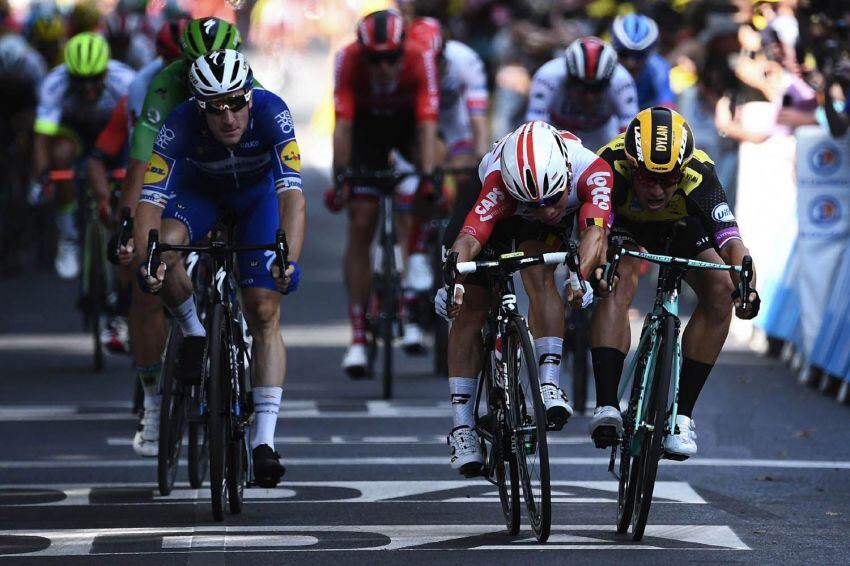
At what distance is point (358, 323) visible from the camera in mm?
13547

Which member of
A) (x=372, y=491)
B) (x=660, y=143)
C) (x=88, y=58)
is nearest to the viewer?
(x=660, y=143)

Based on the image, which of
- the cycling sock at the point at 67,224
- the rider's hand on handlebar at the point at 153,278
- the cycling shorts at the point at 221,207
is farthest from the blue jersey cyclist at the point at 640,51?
the cycling sock at the point at 67,224

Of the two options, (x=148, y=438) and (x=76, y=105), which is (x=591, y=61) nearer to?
(x=148, y=438)

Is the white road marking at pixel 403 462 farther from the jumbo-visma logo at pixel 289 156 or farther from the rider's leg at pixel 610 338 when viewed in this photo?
the jumbo-visma logo at pixel 289 156

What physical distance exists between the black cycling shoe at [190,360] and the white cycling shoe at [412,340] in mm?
4886

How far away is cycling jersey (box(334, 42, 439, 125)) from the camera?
13.5 metres

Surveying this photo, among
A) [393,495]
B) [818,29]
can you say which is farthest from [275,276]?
[818,29]

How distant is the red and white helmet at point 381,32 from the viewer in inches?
516

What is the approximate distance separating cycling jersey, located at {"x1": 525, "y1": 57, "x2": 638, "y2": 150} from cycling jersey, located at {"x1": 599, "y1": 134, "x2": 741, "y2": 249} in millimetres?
3932

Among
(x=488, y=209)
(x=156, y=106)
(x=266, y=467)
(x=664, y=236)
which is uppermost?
(x=156, y=106)

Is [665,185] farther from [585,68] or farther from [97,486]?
[585,68]

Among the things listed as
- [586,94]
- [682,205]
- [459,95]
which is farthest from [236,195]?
[459,95]

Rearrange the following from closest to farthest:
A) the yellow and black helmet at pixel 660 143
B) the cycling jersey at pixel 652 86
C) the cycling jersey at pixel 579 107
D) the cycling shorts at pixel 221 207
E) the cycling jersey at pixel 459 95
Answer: the yellow and black helmet at pixel 660 143, the cycling shorts at pixel 221 207, the cycling jersey at pixel 579 107, the cycling jersey at pixel 652 86, the cycling jersey at pixel 459 95

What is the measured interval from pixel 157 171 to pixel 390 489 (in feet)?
6.11
